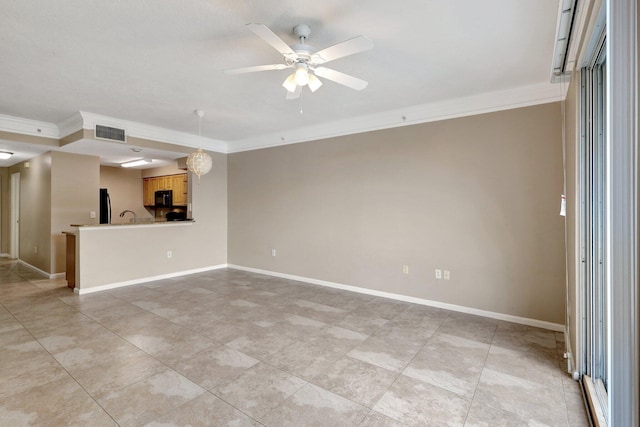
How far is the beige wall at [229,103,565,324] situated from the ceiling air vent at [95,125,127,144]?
2358mm

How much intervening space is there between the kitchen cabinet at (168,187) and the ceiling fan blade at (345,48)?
6007 mm

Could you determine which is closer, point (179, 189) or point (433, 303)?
point (433, 303)

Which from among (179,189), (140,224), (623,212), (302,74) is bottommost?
(140,224)

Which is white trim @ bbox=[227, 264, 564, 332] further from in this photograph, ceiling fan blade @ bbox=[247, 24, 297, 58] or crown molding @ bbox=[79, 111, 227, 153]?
ceiling fan blade @ bbox=[247, 24, 297, 58]

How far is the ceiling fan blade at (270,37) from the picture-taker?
1.87 meters

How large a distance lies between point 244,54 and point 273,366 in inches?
106

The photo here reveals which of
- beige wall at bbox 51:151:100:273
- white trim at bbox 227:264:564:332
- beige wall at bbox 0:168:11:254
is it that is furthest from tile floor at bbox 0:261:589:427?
beige wall at bbox 0:168:11:254

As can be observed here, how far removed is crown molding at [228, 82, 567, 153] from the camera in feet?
11.0

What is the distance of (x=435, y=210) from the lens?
13.1 ft

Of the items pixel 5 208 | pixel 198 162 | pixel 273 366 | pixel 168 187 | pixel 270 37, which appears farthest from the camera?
pixel 168 187

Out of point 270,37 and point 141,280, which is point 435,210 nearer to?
point 270,37

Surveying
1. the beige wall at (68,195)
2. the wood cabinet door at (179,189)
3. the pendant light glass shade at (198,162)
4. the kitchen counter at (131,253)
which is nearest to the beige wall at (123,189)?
the wood cabinet door at (179,189)

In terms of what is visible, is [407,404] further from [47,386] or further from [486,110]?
[486,110]

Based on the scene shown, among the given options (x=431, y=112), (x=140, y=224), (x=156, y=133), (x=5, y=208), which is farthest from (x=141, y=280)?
(x=5, y=208)
